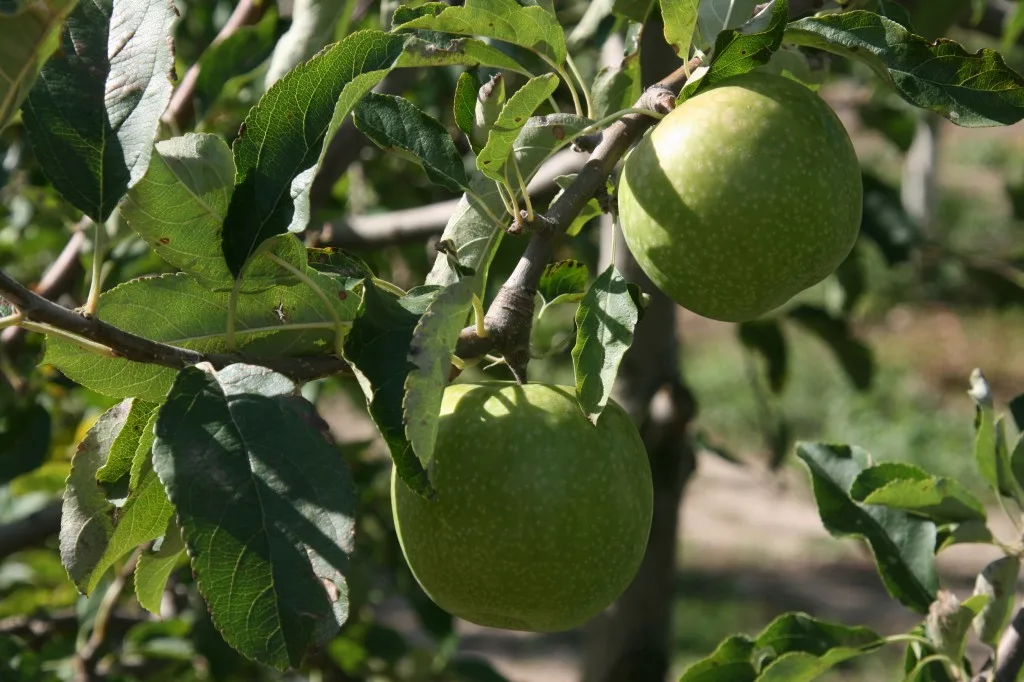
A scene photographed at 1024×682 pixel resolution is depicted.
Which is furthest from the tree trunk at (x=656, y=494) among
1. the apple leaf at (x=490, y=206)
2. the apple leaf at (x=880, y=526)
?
the apple leaf at (x=490, y=206)

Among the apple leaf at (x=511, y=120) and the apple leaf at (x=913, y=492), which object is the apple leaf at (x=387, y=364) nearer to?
the apple leaf at (x=511, y=120)

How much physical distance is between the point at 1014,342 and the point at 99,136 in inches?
278

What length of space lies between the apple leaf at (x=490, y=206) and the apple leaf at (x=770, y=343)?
52.9 inches

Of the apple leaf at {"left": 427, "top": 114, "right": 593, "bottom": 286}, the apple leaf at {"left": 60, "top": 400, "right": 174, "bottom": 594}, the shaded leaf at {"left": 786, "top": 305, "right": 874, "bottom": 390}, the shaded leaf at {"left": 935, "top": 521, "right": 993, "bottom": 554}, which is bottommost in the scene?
the shaded leaf at {"left": 786, "top": 305, "right": 874, "bottom": 390}

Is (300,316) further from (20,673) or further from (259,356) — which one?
(20,673)

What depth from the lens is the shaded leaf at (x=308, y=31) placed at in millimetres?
1236

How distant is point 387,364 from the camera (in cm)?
69

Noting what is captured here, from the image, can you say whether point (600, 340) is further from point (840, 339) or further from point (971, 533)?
point (840, 339)

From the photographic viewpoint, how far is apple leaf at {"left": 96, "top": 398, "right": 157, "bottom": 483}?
0.79 metres

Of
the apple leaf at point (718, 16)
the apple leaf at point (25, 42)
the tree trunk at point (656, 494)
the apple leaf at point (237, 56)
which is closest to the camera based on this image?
the apple leaf at point (25, 42)

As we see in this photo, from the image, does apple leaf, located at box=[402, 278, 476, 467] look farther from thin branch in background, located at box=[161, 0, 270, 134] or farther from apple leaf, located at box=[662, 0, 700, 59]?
thin branch in background, located at box=[161, 0, 270, 134]

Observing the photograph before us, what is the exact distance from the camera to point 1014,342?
22.7 ft

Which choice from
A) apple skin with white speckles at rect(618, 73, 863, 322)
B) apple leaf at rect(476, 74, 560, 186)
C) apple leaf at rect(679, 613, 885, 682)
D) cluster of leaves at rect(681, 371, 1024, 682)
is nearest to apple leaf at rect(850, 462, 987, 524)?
cluster of leaves at rect(681, 371, 1024, 682)

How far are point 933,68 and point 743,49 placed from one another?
144 millimetres
